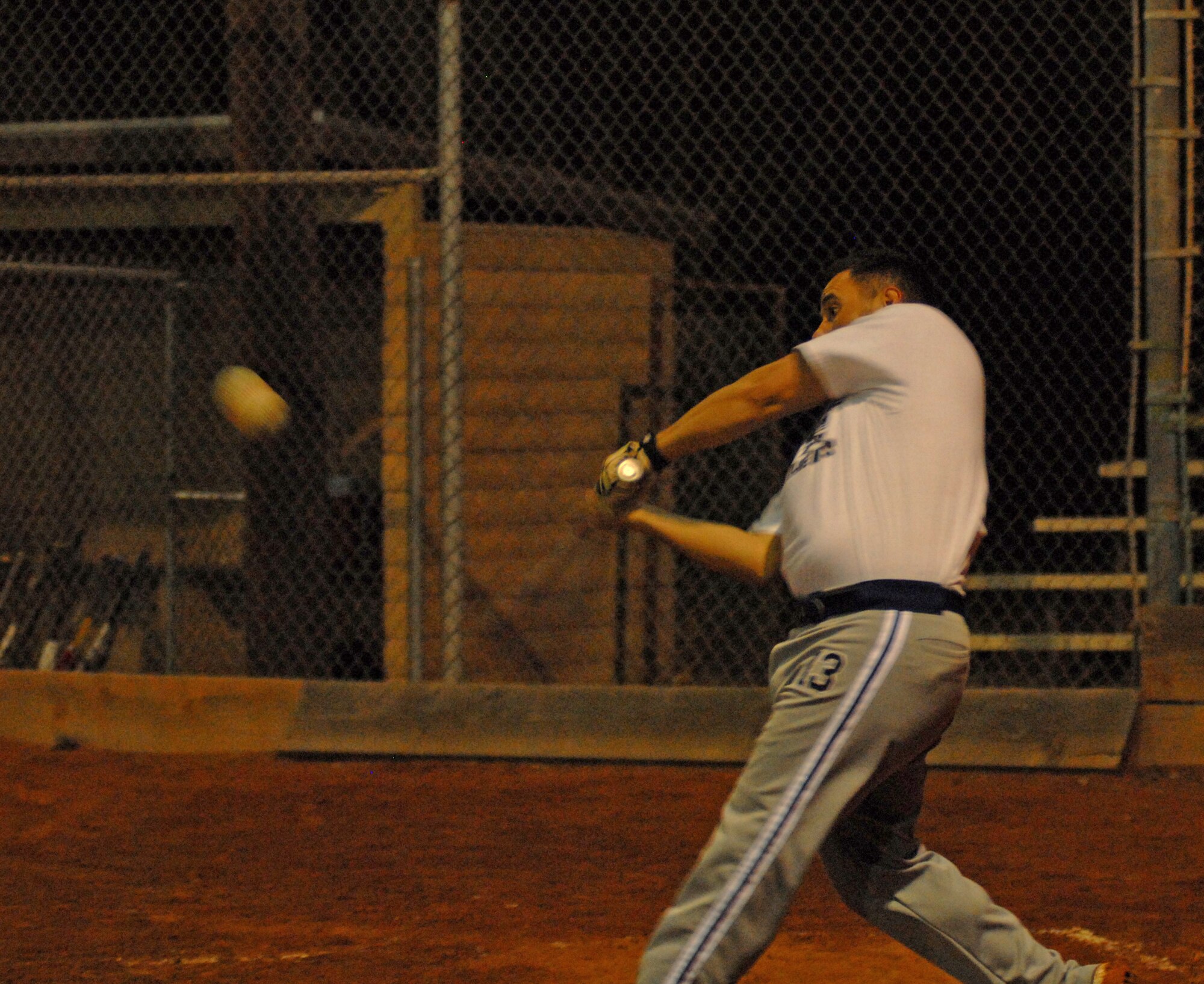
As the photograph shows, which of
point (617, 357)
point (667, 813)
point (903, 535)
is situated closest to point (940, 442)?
point (903, 535)

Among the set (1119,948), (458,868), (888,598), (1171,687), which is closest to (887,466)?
(888,598)

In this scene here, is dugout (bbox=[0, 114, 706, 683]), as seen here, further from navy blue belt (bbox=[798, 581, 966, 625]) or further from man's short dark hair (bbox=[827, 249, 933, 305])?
navy blue belt (bbox=[798, 581, 966, 625])

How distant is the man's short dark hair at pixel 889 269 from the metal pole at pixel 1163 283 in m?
3.48

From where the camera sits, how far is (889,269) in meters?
3.47

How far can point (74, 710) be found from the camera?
25.3ft

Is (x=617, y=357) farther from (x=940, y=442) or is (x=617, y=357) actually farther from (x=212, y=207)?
(x=940, y=442)

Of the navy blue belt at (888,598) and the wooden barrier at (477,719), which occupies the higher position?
the navy blue belt at (888,598)

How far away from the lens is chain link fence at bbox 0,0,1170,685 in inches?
345

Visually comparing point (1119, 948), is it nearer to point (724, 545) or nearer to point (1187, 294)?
point (724, 545)

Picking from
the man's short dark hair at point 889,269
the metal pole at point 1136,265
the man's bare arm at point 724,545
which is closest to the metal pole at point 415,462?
the metal pole at point 1136,265

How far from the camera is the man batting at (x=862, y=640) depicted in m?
3.02

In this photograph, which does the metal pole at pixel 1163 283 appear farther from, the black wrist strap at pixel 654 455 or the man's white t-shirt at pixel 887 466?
the black wrist strap at pixel 654 455

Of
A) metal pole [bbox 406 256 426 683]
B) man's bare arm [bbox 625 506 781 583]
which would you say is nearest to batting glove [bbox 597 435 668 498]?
man's bare arm [bbox 625 506 781 583]

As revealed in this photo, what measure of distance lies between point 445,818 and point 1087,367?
646 cm
